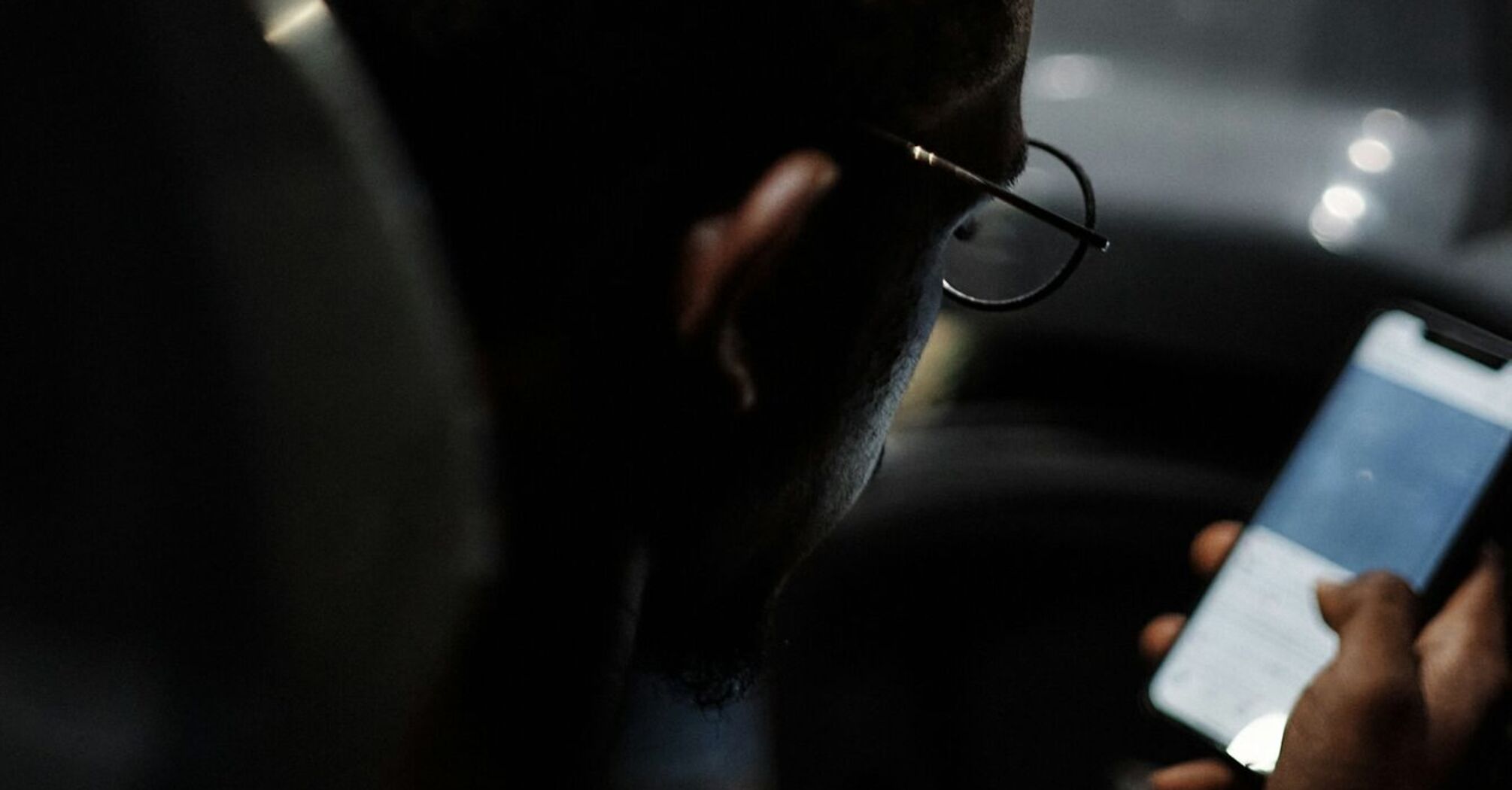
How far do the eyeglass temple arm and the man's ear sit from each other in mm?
68

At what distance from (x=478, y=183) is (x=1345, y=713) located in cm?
60

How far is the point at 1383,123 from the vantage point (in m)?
1.56

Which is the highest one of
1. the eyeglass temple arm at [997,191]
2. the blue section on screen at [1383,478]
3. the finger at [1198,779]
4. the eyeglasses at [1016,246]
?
the eyeglass temple arm at [997,191]

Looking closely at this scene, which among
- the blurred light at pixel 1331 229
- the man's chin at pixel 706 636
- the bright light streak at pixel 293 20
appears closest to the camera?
the bright light streak at pixel 293 20

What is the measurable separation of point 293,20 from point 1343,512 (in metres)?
1.02

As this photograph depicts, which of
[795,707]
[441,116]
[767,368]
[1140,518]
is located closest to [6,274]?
[441,116]

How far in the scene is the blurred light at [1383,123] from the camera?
5.12 feet

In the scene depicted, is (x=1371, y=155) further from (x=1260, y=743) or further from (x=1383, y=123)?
(x=1260, y=743)

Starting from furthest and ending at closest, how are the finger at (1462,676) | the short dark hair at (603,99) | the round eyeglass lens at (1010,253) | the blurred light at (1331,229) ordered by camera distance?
the blurred light at (1331,229) → the round eyeglass lens at (1010,253) → the finger at (1462,676) → the short dark hair at (603,99)

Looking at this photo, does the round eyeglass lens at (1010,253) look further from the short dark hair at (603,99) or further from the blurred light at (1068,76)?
the short dark hair at (603,99)

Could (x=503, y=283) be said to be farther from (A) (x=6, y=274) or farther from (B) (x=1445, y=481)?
(B) (x=1445, y=481)

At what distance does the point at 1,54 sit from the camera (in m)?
0.34

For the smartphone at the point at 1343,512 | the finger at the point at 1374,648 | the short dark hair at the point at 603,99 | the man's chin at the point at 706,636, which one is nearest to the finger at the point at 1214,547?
the smartphone at the point at 1343,512

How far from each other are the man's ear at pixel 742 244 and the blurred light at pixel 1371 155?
1105 millimetres
